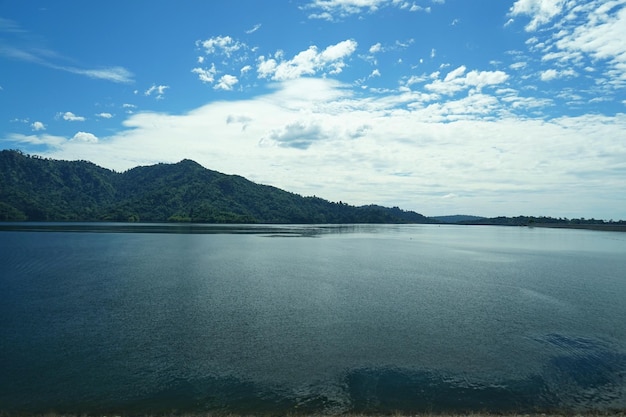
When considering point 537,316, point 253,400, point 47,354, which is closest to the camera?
point 253,400

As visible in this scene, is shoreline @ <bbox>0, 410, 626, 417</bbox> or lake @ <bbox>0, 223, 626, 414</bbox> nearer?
shoreline @ <bbox>0, 410, 626, 417</bbox>

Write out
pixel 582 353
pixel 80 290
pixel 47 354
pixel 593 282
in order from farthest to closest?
1. pixel 593 282
2. pixel 80 290
3. pixel 582 353
4. pixel 47 354

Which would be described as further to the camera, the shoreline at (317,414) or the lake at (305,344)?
the lake at (305,344)

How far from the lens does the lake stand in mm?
18141

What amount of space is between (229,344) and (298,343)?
→ 4.28 m

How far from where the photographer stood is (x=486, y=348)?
25.0 meters

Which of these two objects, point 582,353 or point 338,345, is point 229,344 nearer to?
point 338,345

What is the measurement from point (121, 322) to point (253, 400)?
53.6 ft

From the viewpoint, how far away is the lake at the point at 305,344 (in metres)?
18.1

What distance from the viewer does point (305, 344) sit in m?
25.1

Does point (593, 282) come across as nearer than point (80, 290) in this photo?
No

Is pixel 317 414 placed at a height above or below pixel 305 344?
below

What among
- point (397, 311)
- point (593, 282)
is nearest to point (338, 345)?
point (397, 311)

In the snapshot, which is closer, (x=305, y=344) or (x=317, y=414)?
(x=317, y=414)
